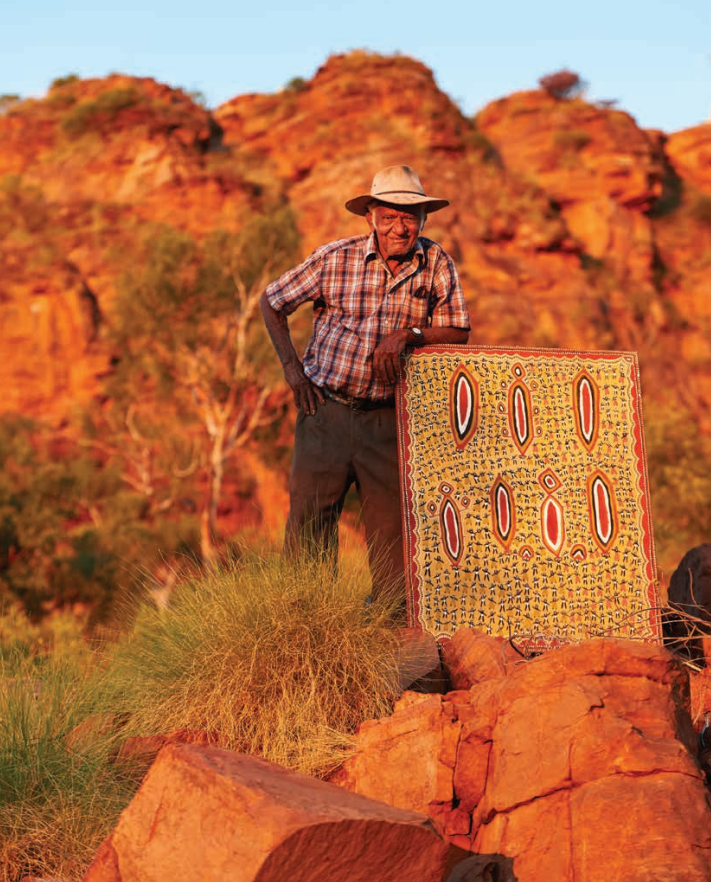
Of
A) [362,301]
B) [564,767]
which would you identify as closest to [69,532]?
[362,301]

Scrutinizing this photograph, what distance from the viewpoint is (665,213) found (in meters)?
39.4

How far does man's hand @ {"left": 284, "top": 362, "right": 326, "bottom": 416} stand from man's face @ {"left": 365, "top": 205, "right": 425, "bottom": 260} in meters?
0.66

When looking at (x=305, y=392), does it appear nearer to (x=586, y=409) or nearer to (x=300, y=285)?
(x=300, y=285)

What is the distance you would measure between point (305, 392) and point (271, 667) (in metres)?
1.39

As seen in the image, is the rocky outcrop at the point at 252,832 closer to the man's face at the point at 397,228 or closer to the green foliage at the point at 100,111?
the man's face at the point at 397,228

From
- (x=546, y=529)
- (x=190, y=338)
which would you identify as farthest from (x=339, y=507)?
(x=190, y=338)

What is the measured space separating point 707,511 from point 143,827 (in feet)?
52.4

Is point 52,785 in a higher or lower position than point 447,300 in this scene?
lower

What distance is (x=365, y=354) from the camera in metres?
4.87

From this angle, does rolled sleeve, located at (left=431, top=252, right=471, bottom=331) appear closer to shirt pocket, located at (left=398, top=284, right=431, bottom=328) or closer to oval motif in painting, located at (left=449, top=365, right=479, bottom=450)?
shirt pocket, located at (left=398, top=284, right=431, bottom=328)

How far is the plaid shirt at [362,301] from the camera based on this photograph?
4.88m

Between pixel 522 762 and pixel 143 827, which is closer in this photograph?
pixel 143 827

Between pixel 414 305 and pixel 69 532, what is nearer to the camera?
pixel 414 305

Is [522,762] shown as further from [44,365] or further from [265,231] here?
[44,365]
